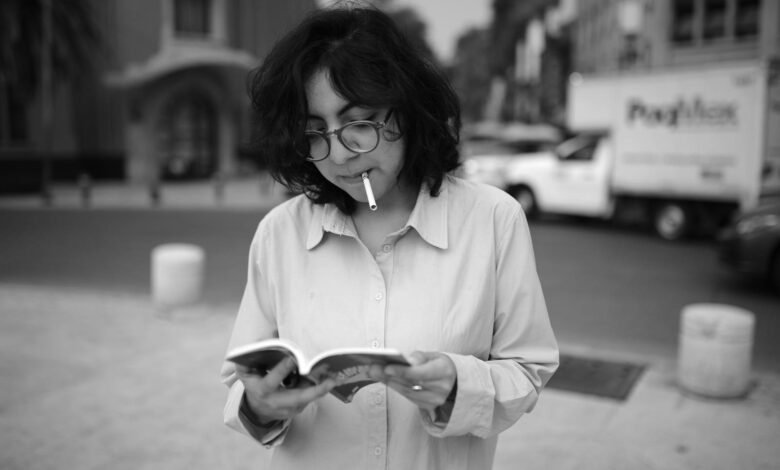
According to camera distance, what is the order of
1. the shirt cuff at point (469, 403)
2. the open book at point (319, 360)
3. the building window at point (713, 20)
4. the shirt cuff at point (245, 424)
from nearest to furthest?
the open book at point (319, 360), the shirt cuff at point (469, 403), the shirt cuff at point (245, 424), the building window at point (713, 20)

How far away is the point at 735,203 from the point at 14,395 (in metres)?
11.6

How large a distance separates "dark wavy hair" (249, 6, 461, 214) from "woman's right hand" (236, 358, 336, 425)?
20.0 inches

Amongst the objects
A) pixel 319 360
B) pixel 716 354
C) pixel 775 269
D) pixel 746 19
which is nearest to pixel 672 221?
pixel 775 269

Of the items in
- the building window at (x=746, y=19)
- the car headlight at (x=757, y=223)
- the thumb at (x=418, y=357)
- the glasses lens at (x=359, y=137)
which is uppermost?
the building window at (x=746, y=19)

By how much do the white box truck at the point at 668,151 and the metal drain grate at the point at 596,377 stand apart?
7715 millimetres

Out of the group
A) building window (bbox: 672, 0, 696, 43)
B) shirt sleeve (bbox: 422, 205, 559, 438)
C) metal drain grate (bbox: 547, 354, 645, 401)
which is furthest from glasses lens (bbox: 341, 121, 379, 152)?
building window (bbox: 672, 0, 696, 43)

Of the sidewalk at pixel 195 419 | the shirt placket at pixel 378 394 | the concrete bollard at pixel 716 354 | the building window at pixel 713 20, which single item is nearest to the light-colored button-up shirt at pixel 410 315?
the shirt placket at pixel 378 394

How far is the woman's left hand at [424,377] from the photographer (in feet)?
4.47

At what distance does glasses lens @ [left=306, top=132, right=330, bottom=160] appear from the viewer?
5.36 feet

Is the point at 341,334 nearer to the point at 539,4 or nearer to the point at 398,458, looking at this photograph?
the point at 398,458

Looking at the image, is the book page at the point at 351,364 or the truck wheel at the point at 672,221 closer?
the book page at the point at 351,364

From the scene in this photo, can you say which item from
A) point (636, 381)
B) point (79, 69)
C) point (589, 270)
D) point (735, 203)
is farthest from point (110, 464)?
point (79, 69)

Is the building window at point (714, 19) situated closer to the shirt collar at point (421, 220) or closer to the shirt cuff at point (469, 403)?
the shirt collar at point (421, 220)

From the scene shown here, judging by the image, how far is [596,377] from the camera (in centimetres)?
516
